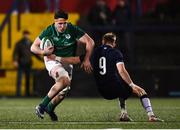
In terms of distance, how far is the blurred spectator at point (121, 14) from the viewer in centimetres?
2297

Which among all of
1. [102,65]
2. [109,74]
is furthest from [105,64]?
[109,74]

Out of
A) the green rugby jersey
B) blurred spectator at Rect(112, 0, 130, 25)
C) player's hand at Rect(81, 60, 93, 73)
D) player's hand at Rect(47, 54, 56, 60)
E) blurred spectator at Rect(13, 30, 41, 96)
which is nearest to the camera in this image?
player's hand at Rect(81, 60, 93, 73)

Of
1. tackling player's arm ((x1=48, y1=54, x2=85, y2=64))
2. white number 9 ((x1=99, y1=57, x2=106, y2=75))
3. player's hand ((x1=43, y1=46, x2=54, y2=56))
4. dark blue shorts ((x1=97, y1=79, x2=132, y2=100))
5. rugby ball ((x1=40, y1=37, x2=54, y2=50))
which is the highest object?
rugby ball ((x1=40, y1=37, x2=54, y2=50))

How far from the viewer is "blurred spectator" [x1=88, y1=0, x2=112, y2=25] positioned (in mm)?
23016

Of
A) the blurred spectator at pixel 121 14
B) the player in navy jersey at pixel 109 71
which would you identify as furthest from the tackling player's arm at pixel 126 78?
the blurred spectator at pixel 121 14

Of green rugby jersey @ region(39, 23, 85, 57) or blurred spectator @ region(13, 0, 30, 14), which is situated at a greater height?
green rugby jersey @ region(39, 23, 85, 57)

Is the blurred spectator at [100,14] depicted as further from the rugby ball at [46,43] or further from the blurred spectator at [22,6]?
the rugby ball at [46,43]

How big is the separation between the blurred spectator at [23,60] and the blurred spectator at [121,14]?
2.75 meters

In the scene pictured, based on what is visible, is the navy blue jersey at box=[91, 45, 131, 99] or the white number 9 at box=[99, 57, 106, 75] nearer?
the navy blue jersey at box=[91, 45, 131, 99]

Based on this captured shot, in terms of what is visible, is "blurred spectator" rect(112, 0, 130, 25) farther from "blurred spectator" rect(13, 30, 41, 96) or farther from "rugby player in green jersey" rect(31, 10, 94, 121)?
"rugby player in green jersey" rect(31, 10, 94, 121)

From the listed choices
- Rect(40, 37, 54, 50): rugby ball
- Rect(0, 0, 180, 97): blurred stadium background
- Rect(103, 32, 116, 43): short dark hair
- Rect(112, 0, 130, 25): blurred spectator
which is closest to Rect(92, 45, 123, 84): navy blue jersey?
Rect(103, 32, 116, 43): short dark hair

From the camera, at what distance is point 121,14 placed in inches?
910

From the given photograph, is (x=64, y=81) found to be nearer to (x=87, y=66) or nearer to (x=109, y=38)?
(x=87, y=66)

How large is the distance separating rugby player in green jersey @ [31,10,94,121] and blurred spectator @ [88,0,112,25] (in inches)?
418
